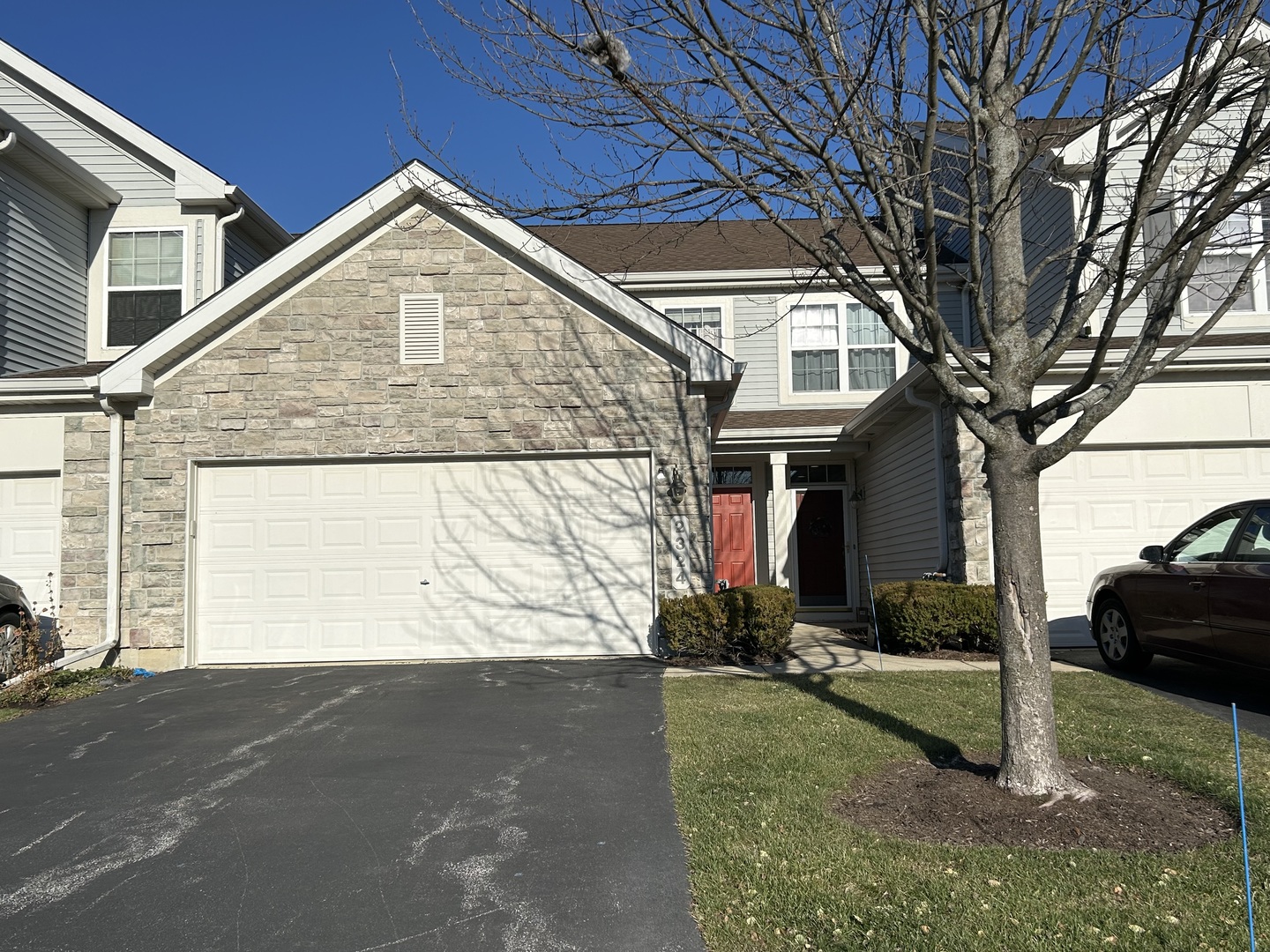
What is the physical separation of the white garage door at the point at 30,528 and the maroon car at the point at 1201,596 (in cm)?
1159

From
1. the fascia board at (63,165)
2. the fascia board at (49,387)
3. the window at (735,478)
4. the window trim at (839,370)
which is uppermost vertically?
the fascia board at (63,165)

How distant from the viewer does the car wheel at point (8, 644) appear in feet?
30.4

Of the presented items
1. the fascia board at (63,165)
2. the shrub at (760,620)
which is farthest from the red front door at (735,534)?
the fascia board at (63,165)

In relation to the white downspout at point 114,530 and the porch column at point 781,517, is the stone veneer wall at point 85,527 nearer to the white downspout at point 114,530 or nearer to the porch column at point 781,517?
the white downspout at point 114,530

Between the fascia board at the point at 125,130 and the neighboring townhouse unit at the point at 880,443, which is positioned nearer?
the neighboring townhouse unit at the point at 880,443

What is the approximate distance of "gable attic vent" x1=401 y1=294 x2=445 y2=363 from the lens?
437 inches

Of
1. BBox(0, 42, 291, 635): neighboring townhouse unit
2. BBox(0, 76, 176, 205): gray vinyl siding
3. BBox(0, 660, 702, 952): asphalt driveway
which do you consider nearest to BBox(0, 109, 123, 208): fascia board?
BBox(0, 42, 291, 635): neighboring townhouse unit

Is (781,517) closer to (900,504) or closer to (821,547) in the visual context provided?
(821,547)

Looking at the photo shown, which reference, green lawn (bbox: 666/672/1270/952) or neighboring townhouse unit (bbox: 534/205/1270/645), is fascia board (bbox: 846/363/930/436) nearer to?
neighboring townhouse unit (bbox: 534/205/1270/645)

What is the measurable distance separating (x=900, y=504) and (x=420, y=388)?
22.5ft

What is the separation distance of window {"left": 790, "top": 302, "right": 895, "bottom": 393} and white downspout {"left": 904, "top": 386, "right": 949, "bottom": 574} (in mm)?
4574

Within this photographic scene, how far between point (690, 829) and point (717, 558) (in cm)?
1169

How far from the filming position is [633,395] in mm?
11062

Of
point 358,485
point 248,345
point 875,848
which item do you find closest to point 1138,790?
point 875,848
